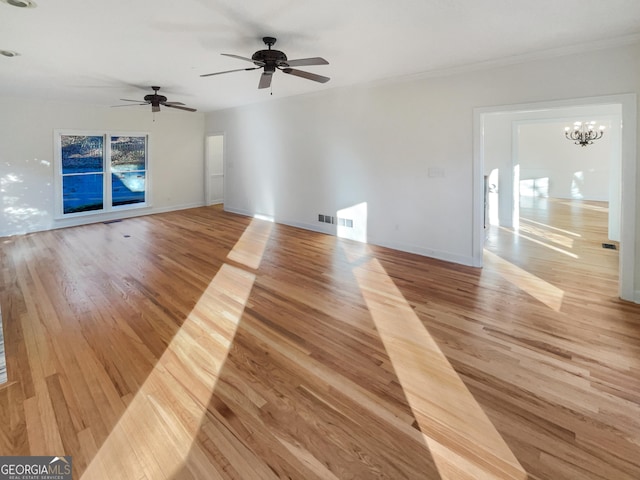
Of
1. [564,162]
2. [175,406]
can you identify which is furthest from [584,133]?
[175,406]

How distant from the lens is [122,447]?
172 centimetres

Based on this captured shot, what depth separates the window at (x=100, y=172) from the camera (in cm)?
725

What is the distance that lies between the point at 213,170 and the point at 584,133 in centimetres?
1161

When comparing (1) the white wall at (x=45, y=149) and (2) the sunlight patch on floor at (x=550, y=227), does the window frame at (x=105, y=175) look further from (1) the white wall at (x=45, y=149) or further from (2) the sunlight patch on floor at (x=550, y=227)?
(2) the sunlight patch on floor at (x=550, y=227)

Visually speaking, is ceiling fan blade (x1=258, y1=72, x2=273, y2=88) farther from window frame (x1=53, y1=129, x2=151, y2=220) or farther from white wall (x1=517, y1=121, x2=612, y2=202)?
white wall (x1=517, y1=121, x2=612, y2=202)

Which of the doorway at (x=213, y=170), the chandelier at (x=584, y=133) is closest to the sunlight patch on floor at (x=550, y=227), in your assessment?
the chandelier at (x=584, y=133)

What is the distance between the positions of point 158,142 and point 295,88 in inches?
179

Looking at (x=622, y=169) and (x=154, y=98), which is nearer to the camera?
(x=622, y=169)

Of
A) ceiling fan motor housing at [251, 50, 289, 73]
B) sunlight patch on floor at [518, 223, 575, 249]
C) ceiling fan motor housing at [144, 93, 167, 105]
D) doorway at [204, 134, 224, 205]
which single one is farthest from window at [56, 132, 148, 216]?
sunlight patch on floor at [518, 223, 575, 249]

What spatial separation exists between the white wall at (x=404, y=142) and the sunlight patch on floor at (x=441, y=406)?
2.18 m

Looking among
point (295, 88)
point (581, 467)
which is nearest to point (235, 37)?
point (295, 88)

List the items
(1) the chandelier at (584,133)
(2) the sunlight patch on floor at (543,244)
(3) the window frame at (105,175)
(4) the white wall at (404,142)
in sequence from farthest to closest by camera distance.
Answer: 1. (1) the chandelier at (584,133)
2. (3) the window frame at (105,175)
3. (2) the sunlight patch on floor at (543,244)
4. (4) the white wall at (404,142)

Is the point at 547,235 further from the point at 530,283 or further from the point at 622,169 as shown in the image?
the point at 622,169
